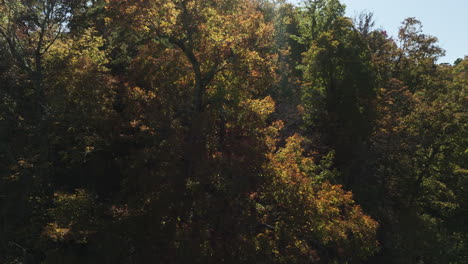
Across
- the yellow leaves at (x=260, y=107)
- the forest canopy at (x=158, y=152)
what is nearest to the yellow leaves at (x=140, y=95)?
the forest canopy at (x=158, y=152)

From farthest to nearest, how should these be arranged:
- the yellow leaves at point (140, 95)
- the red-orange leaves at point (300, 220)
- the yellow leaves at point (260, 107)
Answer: the yellow leaves at point (260, 107)
the yellow leaves at point (140, 95)
the red-orange leaves at point (300, 220)

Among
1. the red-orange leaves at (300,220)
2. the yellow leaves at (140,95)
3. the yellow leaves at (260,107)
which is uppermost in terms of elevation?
the yellow leaves at (140,95)

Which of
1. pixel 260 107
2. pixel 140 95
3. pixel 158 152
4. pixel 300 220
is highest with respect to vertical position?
pixel 140 95

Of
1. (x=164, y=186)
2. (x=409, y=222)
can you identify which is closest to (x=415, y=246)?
(x=409, y=222)

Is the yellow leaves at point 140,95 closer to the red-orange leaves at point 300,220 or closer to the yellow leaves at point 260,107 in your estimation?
the yellow leaves at point 260,107

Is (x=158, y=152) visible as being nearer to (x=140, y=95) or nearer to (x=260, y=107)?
(x=140, y=95)

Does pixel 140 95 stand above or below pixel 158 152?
above

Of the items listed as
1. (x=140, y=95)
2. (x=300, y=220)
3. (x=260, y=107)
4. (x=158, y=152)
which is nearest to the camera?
(x=300, y=220)

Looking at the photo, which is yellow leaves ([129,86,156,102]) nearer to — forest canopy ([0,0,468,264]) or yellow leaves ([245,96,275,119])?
forest canopy ([0,0,468,264])

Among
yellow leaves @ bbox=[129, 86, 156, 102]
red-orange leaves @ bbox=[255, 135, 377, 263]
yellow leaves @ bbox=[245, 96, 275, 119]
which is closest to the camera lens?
red-orange leaves @ bbox=[255, 135, 377, 263]

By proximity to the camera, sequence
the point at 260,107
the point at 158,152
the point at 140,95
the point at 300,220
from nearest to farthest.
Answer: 1. the point at 300,220
2. the point at 158,152
3. the point at 140,95
4. the point at 260,107

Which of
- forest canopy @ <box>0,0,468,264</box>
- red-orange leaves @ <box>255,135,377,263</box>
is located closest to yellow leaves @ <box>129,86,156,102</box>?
forest canopy @ <box>0,0,468,264</box>

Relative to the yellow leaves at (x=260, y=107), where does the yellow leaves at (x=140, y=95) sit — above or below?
above

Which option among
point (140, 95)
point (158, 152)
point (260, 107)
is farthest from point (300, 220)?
point (140, 95)
